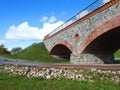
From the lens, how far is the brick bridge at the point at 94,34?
18.1 m

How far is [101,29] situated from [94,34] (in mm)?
1485

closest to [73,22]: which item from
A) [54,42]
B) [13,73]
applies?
[54,42]

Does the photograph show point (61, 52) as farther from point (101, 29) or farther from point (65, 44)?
point (101, 29)

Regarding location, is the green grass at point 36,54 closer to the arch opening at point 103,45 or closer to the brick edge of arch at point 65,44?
the brick edge of arch at point 65,44

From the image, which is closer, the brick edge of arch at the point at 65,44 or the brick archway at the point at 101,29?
the brick archway at the point at 101,29

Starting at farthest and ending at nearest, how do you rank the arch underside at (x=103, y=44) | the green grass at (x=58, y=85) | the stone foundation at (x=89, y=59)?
the stone foundation at (x=89, y=59), the arch underside at (x=103, y=44), the green grass at (x=58, y=85)

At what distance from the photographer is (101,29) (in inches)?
761

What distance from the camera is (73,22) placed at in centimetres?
2619

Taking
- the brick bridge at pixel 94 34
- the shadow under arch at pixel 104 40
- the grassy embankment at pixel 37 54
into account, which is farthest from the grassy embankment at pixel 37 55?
the shadow under arch at pixel 104 40

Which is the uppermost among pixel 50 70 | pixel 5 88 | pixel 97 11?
pixel 97 11

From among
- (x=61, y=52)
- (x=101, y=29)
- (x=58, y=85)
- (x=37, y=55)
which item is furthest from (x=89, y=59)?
(x=61, y=52)

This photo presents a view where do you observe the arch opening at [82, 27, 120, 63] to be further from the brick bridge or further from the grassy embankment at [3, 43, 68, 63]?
the grassy embankment at [3, 43, 68, 63]

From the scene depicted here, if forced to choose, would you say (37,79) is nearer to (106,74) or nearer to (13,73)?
(13,73)

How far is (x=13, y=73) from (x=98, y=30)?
340 inches
